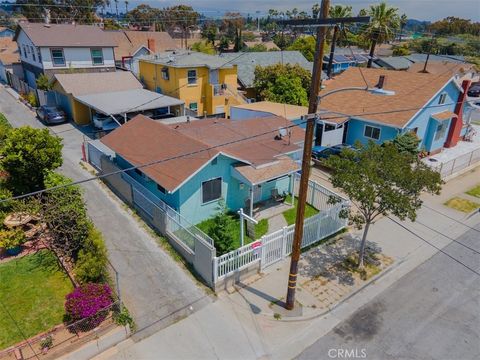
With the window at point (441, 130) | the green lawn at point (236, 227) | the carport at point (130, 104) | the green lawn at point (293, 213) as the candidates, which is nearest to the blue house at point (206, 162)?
the green lawn at point (236, 227)

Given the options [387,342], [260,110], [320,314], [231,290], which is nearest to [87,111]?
[260,110]

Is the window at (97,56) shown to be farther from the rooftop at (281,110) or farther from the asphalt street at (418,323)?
the asphalt street at (418,323)

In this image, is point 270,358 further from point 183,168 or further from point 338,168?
point 183,168

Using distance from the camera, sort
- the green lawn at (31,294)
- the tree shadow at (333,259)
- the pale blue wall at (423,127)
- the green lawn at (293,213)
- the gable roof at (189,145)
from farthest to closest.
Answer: the pale blue wall at (423,127)
the green lawn at (293,213)
the gable roof at (189,145)
the tree shadow at (333,259)
the green lawn at (31,294)

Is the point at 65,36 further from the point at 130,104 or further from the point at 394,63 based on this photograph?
the point at 394,63

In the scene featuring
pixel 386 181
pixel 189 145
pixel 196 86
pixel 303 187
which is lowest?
pixel 196 86

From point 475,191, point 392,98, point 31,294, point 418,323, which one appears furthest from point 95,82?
point 475,191
